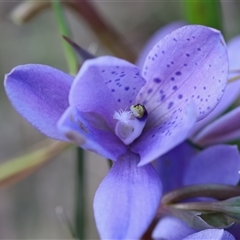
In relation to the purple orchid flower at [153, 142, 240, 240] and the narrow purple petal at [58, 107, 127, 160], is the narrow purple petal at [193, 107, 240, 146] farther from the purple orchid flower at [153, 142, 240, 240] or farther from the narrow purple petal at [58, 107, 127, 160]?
the narrow purple petal at [58, 107, 127, 160]

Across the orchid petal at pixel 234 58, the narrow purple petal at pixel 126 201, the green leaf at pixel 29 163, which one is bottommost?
the green leaf at pixel 29 163

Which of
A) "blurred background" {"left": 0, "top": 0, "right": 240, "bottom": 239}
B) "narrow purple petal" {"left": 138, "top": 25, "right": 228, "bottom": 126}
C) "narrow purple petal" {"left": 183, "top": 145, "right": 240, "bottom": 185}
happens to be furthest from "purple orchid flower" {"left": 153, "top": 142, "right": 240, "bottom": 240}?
"blurred background" {"left": 0, "top": 0, "right": 240, "bottom": 239}

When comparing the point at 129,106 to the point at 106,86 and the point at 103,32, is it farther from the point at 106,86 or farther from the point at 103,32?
the point at 103,32

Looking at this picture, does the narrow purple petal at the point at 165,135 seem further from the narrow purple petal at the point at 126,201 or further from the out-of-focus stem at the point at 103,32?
the out-of-focus stem at the point at 103,32

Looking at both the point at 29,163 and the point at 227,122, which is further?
the point at 29,163

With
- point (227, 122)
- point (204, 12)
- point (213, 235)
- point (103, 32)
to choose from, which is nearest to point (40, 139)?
point (103, 32)

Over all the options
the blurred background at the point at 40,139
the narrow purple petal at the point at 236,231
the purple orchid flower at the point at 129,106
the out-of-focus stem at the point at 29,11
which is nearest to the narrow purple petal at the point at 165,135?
the purple orchid flower at the point at 129,106
